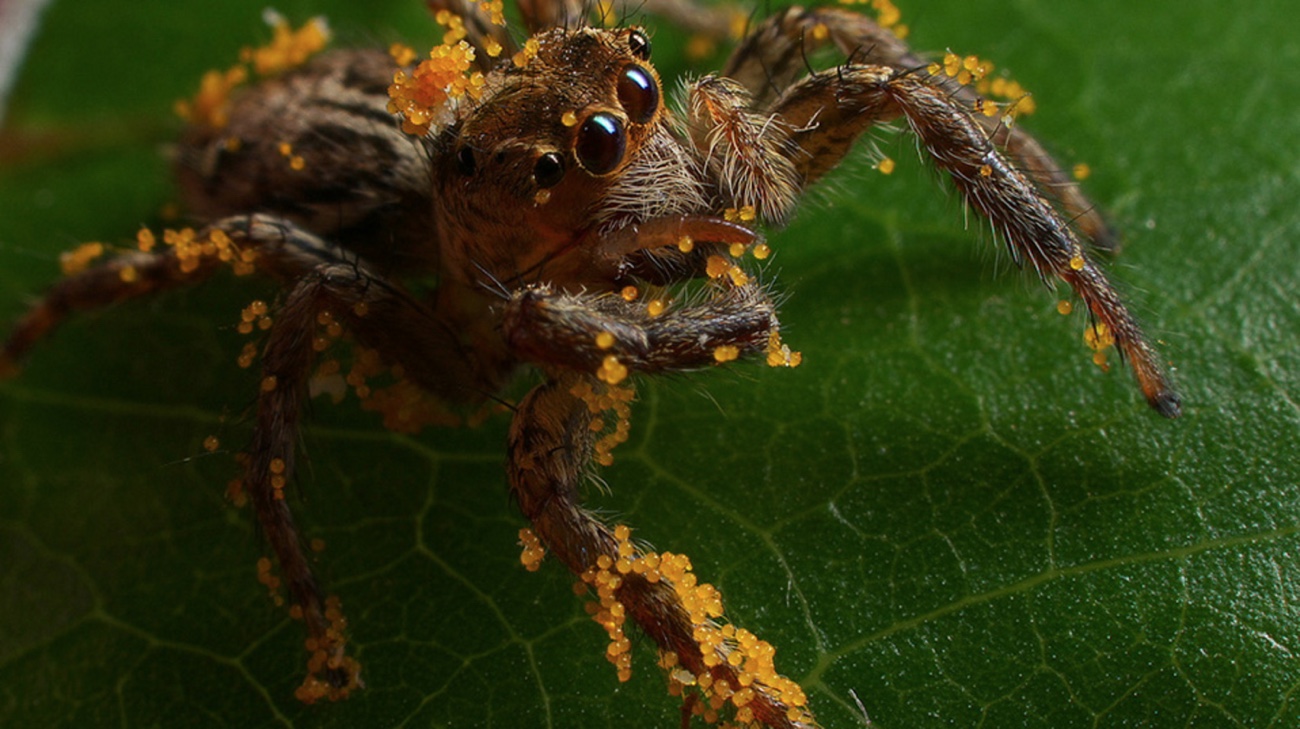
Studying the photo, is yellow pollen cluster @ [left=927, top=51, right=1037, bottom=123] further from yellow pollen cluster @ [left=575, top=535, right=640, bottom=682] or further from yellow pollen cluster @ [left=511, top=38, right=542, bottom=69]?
yellow pollen cluster @ [left=575, top=535, right=640, bottom=682]

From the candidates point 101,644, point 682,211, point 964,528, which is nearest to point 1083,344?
point 964,528

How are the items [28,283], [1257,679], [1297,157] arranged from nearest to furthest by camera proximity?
[1257,679]
[1297,157]
[28,283]

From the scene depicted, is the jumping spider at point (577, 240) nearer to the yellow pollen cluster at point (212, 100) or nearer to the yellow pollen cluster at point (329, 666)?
the yellow pollen cluster at point (329, 666)

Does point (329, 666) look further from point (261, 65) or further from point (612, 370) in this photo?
point (261, 65)

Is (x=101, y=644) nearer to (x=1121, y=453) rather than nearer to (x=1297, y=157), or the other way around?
(x=1121, y=453)

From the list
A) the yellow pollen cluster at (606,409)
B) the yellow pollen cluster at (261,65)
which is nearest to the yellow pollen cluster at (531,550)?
the yellow pollen cluster at (606,409)

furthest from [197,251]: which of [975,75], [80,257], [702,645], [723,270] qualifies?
[975,75]
